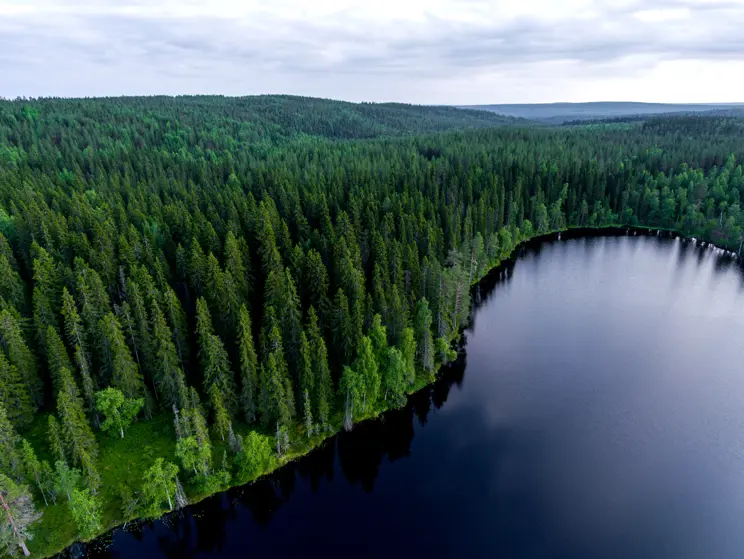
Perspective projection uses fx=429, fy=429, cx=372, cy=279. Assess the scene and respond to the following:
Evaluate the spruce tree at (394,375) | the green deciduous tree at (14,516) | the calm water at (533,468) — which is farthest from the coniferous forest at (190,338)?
the calm water at (533,468)

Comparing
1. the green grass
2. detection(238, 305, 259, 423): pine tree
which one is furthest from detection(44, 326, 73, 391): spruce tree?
detection(238, 305, 259, 423): pine tree

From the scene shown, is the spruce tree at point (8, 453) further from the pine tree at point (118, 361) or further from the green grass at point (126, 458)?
the pine tree at point (118, 361)

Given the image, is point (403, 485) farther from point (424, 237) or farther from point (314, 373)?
point (424, 237)

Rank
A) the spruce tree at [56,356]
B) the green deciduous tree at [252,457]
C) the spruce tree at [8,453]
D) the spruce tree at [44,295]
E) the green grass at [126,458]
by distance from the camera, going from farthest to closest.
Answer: the spruce tree at [44,295] → the spruce tree at [56,356] → the green deciduous tree at [252,457] → the green grass at [126,458] → the spruce tree at [8,453]

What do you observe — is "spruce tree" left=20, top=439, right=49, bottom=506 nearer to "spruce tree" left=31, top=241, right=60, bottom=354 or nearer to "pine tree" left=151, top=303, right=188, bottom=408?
"pine tree" left=151, top=303, right=188, bottom=408

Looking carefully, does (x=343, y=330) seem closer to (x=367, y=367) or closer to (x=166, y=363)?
(x=367, y=367)

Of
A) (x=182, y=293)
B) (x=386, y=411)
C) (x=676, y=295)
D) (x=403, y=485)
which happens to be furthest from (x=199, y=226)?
(x=676, y=295)
